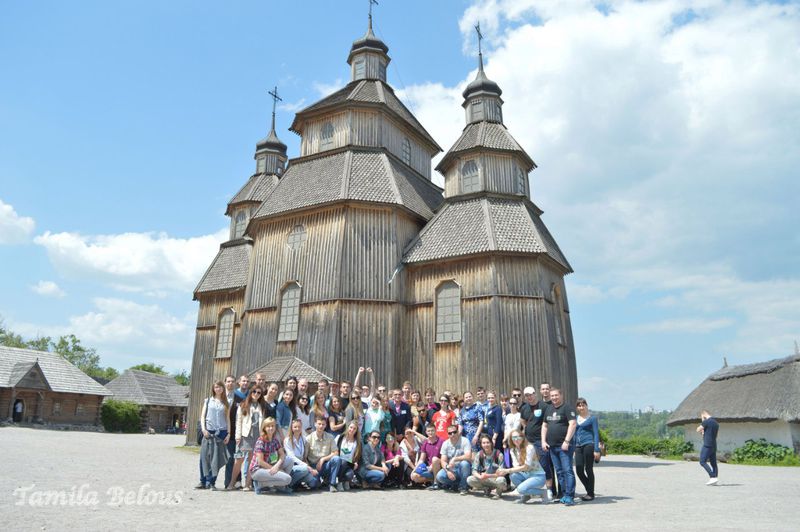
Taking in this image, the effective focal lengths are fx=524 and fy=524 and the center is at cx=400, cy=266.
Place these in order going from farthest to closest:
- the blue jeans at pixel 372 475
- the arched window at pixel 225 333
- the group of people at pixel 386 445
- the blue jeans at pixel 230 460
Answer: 1. the arched window at pixel 225 333
2. the blue jeans at pixel 372 475
3. the blue jeans at pixel 230 460
4. the group of people at pixel 386 445

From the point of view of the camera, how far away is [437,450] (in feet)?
32.3

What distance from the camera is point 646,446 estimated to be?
2958 cm

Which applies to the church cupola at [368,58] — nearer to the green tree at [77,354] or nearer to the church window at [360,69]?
the church window at [360,69]

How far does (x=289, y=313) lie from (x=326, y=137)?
7.64m

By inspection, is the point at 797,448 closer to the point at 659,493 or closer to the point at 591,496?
the point at 659,493

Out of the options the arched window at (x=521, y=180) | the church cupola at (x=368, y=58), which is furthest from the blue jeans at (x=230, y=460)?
the church cupola at (x=368, y=58)

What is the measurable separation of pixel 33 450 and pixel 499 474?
14.4 meters

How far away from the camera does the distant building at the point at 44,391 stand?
3300 centimetres

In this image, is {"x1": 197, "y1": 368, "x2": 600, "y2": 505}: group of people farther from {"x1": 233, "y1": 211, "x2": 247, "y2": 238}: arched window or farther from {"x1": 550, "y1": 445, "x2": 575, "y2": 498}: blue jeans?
{"x1": 233, "y1": 211, "x2": 247, "y2": 238}: arched window

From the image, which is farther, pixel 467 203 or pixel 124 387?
pixel 124 387

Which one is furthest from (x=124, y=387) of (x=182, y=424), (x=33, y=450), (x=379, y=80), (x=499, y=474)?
(x=499, y=474)

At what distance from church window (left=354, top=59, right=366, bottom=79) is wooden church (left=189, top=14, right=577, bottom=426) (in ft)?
5.02

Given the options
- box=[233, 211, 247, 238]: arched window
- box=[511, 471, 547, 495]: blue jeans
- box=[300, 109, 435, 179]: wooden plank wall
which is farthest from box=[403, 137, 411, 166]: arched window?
box=[511, 471, 547, 495]: blue jeans

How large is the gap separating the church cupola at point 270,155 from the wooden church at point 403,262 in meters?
8.30
